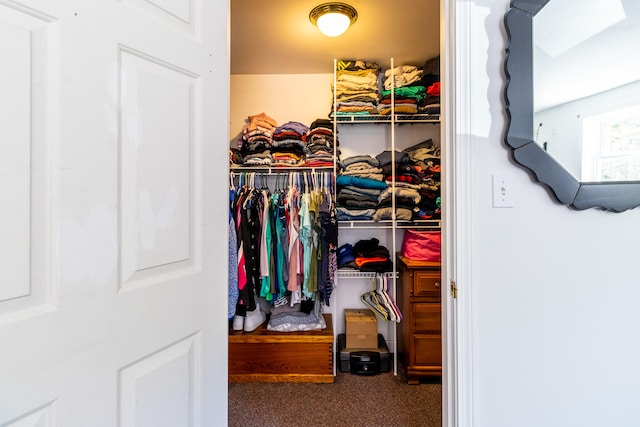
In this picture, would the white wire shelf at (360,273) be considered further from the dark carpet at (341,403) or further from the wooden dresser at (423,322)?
the dark carpet at (341,403)

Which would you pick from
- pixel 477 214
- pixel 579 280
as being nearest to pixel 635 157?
pixel 579 280

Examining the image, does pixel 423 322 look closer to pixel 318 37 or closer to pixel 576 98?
pixel 576 98

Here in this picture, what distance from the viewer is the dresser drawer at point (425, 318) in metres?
2.06

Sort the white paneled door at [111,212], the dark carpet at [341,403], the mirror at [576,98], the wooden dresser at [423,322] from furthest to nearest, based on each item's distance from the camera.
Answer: the wooden dresser at [423,322] < the dark carpet at [341,403] < the mirror at [576,98] < the white paneled door at [111,212]

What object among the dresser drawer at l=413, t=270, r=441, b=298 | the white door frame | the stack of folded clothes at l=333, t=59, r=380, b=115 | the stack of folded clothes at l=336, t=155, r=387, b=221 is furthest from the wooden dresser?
the stack of folded clothes at l=333, t=59, r=380, b=115

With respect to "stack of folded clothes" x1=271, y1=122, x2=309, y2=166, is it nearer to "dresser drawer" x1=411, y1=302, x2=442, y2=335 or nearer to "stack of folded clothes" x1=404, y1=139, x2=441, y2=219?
"stack of folded clothes" x1=404, y1=139, x2=441, y2=219

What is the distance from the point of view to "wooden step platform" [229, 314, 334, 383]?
210cm

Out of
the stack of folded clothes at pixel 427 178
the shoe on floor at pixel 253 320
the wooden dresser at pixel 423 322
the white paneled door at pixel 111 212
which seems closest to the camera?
the white paneled door at pixel 111 212

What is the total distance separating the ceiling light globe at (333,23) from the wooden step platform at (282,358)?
2.02 m

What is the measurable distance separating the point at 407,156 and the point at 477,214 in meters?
1.50

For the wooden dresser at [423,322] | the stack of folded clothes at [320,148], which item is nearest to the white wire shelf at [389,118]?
the stack of folded clothes at [320,148]

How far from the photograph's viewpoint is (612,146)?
985mm

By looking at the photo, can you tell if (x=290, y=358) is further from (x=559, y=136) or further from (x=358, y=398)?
(x=559, y=136)

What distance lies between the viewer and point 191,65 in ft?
2.70
